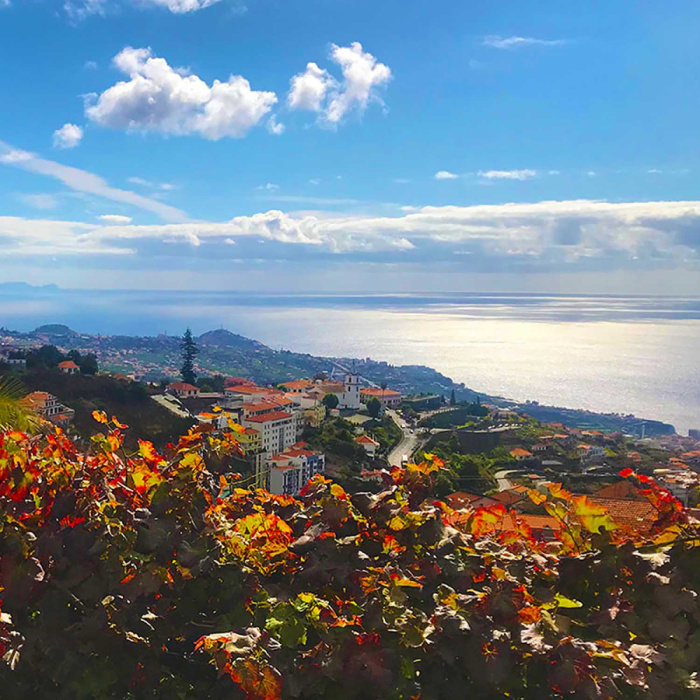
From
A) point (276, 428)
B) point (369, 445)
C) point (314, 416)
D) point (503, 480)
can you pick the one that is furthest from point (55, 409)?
point (503, 480)

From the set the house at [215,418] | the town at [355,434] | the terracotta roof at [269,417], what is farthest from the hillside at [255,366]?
the house at [215,418]

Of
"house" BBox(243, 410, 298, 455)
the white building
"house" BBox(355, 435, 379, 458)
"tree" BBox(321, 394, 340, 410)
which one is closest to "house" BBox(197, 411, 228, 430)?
"house" BBox(355, 435, 379, 458)

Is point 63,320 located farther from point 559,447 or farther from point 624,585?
point 624,585

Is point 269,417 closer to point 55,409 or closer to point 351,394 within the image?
point 55,409

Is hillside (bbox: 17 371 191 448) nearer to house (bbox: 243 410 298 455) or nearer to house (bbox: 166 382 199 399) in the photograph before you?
house (bbox: 243 410 298 455)

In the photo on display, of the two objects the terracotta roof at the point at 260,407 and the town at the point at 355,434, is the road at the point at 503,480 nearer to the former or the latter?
the town at the point at 355,434

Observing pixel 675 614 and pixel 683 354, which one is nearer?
pixel 675 614

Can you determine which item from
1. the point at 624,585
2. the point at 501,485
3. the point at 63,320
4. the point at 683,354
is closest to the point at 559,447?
the point at 501,485
